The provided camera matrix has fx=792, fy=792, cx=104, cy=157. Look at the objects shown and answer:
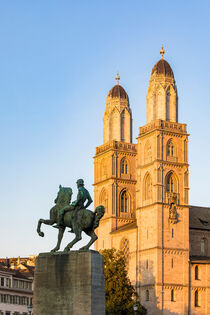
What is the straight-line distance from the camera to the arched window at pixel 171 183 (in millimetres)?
99812

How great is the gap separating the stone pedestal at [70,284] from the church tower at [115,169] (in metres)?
77.4

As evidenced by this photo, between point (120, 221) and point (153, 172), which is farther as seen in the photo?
point (120, 221)

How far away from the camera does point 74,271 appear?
30.2 metres

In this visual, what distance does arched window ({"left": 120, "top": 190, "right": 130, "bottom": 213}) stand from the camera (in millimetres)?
111662

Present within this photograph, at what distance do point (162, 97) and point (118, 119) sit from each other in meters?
14.8

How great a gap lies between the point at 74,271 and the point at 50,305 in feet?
5.31

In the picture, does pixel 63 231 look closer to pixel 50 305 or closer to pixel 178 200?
pixel 50 305

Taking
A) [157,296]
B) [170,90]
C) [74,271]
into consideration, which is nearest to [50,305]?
[74,271]

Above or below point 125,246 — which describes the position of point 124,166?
above

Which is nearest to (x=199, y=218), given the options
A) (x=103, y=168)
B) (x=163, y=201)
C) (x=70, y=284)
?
(x=163, y=201)

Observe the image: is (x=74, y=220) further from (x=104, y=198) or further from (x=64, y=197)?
(x=104, y=198)

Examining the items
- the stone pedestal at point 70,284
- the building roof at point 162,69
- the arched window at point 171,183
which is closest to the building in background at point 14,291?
the arched window at point 171,183

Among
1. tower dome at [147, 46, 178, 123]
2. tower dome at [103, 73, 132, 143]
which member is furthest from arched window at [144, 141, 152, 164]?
tower dome at [103, 73, 132, 143]

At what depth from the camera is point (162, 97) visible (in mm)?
101125
